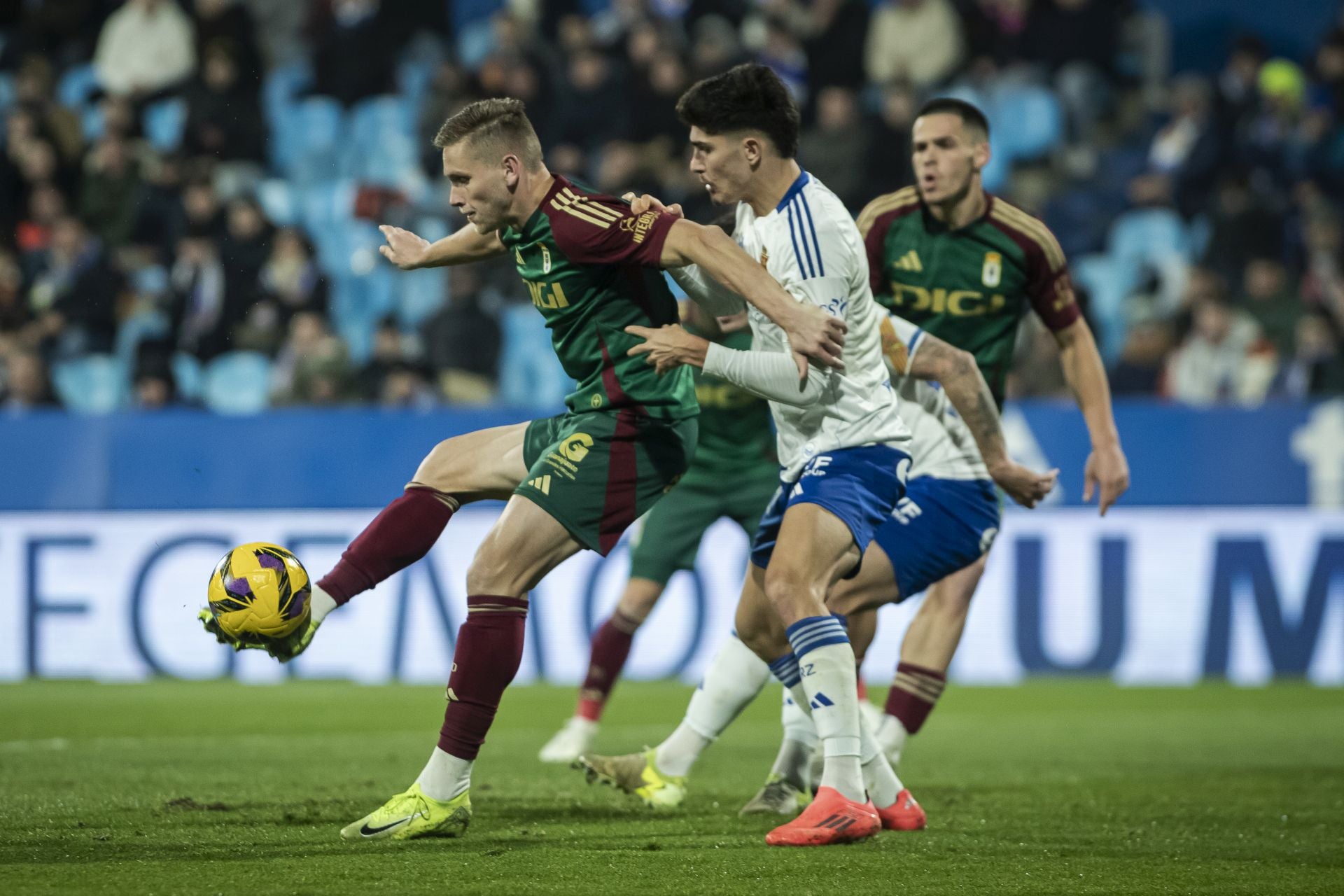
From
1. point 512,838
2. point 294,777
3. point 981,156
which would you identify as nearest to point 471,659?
point 512,838

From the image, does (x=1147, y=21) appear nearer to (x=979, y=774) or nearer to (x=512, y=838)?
(x=979, y=774)

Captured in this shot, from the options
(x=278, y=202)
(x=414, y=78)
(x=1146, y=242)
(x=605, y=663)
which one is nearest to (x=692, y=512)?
(x=605, y=663)

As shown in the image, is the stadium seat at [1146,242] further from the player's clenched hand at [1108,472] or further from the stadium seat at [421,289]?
the player's clenched hand at [1108,472]

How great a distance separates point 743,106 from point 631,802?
8.17 feet

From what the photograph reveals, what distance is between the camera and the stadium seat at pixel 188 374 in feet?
43.3

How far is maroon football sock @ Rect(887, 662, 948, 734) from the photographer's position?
264 inches

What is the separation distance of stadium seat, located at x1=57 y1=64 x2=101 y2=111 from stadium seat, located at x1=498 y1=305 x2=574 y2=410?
222 inches

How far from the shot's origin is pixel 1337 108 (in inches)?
575

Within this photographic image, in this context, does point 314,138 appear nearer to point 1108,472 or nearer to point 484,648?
point 1108,472

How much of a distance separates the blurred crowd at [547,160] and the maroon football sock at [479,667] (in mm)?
7348

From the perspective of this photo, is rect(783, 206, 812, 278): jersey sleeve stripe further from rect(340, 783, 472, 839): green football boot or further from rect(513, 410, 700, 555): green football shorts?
rect(340, 783, 472, 839): green football boot

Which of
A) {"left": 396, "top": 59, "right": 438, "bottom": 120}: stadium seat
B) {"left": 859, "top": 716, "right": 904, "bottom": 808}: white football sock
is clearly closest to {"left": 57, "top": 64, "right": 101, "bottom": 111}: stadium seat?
{"left": 396, "top": 59, "right": 438, "bottom": 120}: stadium seat

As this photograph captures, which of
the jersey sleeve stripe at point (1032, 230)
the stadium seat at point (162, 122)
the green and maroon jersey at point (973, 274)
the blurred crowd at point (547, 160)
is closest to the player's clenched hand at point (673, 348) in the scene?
the green and maroon jersey at point (973, 274)

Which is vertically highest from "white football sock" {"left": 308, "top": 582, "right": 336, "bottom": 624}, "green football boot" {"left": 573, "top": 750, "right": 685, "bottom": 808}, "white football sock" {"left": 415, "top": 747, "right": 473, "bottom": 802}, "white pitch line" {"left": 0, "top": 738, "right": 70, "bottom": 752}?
"white football sock" {"left": 308, "top": 582, "right": 336, "bottom": 624}
